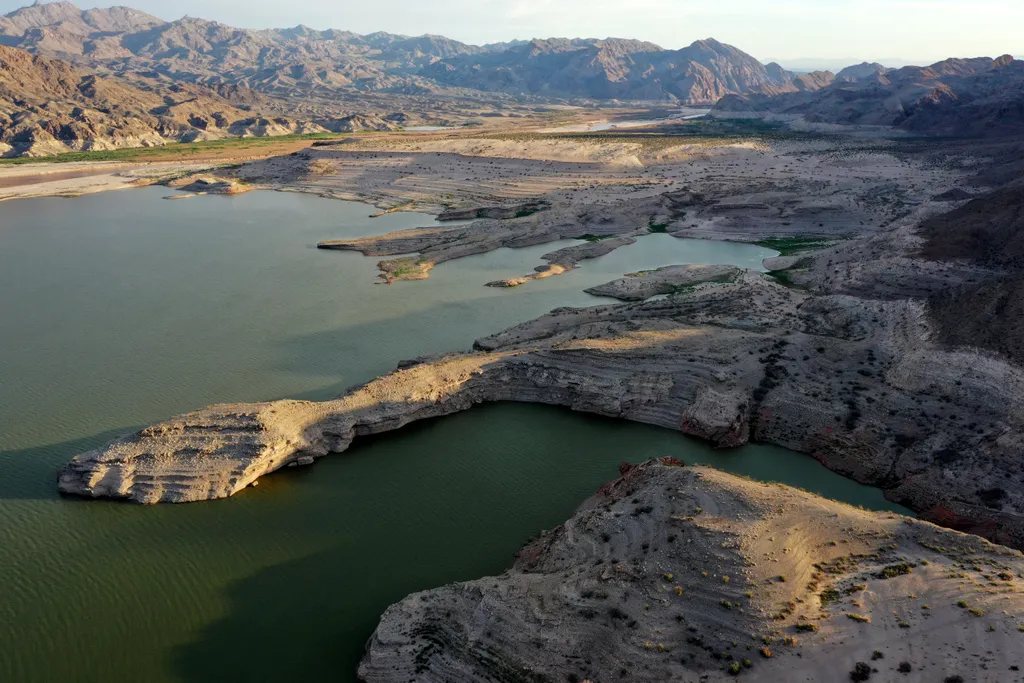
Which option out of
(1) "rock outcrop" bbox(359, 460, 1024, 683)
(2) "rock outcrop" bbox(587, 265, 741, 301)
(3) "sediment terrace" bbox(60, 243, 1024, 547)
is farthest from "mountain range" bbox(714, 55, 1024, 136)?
(1) "rock outcrop" bbox(359, 460, 1024, 683)

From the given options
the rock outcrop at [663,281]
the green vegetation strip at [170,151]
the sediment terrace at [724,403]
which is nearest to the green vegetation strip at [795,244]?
the rock outcrop at [663,281]

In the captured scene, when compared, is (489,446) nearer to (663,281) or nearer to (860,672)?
(860,672)

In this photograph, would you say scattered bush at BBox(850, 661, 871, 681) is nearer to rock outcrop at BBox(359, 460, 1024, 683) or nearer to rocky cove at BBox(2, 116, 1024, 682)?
rock outcrop at BBox(359, 460, 1024, 683)

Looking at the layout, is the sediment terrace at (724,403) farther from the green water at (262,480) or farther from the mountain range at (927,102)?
the mountain range at (927,102)

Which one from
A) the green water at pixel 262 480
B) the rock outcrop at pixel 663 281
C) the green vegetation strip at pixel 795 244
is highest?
the green vegetation strip at pixel 795 244

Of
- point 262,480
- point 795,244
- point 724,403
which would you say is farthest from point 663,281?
point 262,480

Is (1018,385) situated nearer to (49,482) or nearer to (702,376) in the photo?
(702,376)
